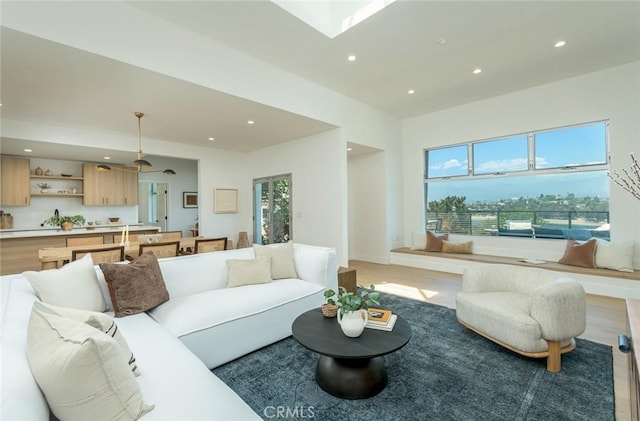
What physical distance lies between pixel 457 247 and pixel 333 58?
419 cm

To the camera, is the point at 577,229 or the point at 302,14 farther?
the point at 577,229

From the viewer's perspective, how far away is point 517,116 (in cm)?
516

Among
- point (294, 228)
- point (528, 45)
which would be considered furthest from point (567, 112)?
point (294, 228)

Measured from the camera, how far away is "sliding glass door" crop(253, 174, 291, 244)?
627 centimetres

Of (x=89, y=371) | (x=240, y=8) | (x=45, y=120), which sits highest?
(x=240, y=8)

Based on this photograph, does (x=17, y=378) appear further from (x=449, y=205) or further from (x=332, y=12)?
(x=449, y=205)

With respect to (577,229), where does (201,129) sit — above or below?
above

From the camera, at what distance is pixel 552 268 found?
4340 millimetres

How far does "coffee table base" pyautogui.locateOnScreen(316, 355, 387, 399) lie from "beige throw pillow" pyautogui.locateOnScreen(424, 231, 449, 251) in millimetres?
4362

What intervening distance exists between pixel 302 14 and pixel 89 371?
140 inches

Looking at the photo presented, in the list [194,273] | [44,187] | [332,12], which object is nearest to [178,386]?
[194,273]

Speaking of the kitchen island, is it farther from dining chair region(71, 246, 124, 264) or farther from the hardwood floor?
the hardwood floor

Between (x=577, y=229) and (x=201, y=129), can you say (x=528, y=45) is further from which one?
(x=201, y=129)

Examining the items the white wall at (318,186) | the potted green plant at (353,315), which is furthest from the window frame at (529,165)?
the potted green plant at (353,315)
